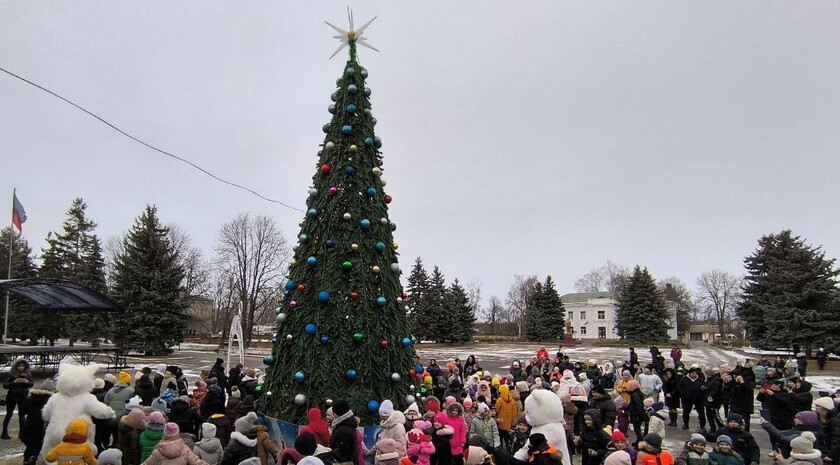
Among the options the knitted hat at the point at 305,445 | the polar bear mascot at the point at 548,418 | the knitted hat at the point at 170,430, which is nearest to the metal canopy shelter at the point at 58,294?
the knitted hat at the point at 170,430

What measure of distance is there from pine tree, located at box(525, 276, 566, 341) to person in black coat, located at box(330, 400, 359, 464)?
52786 mm

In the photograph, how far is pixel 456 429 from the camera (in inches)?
260

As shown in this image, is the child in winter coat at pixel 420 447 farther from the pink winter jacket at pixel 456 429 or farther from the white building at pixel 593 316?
the white building at pixel 593 316

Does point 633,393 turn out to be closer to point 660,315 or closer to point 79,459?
point 79,459

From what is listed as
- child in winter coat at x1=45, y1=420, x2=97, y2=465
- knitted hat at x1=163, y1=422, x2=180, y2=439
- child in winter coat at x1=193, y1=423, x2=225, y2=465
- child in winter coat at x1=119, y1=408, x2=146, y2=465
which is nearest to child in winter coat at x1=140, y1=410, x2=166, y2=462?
child in winter coat at x1=119, y1=408, x2=146, y2=465

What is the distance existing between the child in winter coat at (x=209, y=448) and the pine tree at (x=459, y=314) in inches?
1793

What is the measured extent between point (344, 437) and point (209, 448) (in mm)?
1636

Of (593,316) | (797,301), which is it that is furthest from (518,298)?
(797,301)

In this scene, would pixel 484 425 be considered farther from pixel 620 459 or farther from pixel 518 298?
pixel 518 298

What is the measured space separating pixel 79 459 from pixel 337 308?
3504mm

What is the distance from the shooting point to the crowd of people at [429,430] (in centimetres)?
525

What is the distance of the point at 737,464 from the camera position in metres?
6.07

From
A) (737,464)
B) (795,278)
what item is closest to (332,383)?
(737,464)

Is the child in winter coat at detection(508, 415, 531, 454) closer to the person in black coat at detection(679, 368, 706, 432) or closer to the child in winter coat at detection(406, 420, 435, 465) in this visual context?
the child in winter coat at detection(406, 420, 435, 465)
